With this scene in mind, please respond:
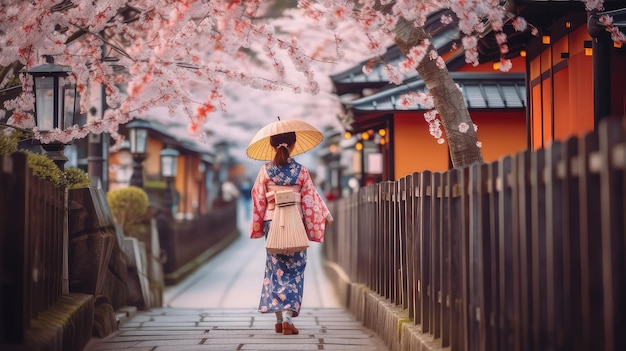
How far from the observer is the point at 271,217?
8.38 meters

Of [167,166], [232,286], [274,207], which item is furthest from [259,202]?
[167,166]

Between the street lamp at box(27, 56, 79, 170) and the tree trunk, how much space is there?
329cm

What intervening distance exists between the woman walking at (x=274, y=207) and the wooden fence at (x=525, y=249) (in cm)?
A: 155

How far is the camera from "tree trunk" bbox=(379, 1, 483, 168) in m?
7.59

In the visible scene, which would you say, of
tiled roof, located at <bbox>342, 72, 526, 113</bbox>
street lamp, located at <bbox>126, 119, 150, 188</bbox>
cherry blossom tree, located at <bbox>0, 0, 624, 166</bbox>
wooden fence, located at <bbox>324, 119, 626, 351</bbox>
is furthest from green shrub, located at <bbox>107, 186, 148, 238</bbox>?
wooden fence, located at <bbox>324, 119, 626, 351</bbox>

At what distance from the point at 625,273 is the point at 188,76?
712 cm

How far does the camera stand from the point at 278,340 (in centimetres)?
743

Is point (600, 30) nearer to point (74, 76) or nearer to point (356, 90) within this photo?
point (74, 76)

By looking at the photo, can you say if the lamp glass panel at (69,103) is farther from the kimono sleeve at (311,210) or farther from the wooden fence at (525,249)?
the wooden fence at (525,249)

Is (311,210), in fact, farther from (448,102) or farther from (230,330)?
(448,102)

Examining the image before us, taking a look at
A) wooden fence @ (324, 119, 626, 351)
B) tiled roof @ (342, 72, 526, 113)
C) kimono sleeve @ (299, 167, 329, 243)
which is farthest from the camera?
tiled roof @ (342, 72, 526, 113)

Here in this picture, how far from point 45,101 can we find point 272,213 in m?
2.55

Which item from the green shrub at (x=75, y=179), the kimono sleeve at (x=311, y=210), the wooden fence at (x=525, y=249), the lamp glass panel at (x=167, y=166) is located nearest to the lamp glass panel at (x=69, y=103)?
the green shrub at (x=75, y=179)

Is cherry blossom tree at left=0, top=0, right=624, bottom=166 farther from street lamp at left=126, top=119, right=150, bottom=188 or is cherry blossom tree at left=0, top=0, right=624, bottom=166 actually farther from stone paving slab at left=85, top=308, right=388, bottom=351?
street lamp at left=126, top=119, right=150, bottom=188
